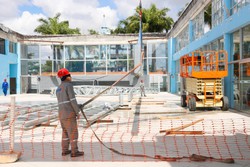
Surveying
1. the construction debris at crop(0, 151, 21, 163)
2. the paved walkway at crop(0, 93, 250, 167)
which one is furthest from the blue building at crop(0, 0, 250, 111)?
the construction debris at crop(0, 151, 21, 163)

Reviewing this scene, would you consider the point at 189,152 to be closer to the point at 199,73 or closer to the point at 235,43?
the point at 199,73

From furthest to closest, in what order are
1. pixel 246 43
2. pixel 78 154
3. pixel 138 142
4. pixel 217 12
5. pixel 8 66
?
pixel 8 66
pixel 217 12
pixel 246 43
pixel 138 142
pixel 78 154

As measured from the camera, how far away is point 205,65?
1596cm

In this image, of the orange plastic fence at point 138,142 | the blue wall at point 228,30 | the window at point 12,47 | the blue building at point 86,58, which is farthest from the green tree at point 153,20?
the orange plastic fence at point 138,142

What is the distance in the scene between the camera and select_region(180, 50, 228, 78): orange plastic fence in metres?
13.9

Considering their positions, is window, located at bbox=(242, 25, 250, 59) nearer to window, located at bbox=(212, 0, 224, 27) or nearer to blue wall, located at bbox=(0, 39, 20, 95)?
window, located at bbox=(212, 0, 224, 27)

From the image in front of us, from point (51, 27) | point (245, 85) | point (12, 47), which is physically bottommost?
point (245, 85)

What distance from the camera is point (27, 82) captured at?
3538 cm

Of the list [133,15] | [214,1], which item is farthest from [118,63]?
[214,1]

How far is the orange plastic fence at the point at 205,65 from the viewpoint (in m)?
13.9

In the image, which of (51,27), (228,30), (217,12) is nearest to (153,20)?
(51,27)

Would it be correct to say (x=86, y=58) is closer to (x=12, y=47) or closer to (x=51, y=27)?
(x=12, y=47)

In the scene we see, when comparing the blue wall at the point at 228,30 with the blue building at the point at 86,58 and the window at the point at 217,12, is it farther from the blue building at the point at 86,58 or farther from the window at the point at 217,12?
the blue building at the point at 86,58

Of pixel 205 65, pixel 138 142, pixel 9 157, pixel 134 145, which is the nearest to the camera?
pixel 9 157
